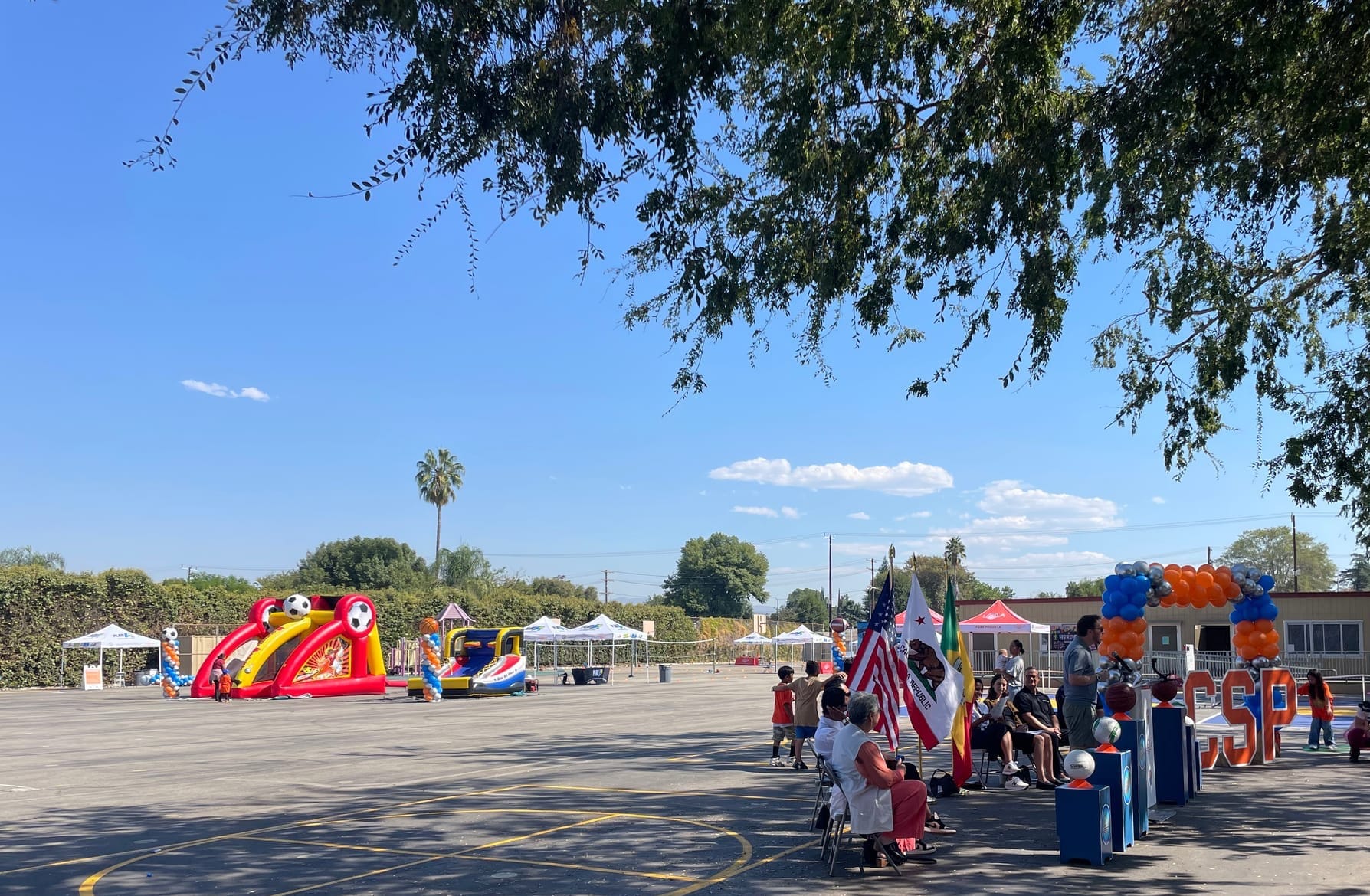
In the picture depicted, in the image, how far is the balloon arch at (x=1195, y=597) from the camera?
2012 cm

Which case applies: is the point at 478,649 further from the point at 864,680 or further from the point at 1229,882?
the point at 1229,882

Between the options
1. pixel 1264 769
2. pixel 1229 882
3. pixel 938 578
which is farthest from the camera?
pixel 938 578

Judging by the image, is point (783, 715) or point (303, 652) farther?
point (303, 652)

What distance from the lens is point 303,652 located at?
37.1m

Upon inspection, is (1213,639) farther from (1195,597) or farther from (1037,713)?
(1037,713)

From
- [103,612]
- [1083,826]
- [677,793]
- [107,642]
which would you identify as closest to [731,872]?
[1083,826]

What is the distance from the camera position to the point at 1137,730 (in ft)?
34.2

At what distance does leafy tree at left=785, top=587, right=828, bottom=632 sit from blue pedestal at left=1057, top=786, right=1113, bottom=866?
12949cm

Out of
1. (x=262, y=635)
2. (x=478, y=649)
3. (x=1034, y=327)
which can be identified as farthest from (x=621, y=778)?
(x=262, y=635)

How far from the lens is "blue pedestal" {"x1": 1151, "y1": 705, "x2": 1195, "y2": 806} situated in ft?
39.3

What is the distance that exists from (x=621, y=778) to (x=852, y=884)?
21.7 feet

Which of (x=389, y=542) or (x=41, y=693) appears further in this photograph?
(x=389, y=542)

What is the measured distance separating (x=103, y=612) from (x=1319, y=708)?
135 feet

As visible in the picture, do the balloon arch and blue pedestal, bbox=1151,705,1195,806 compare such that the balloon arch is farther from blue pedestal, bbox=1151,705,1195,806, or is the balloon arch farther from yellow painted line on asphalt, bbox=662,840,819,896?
yellow painted line on asphalt, bbox=662,840,819,896
